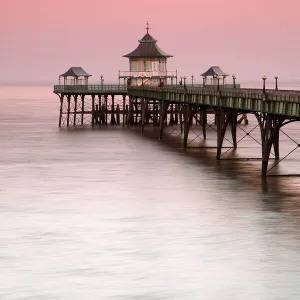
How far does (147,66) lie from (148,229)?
76.2 metres

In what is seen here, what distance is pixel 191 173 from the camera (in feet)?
190

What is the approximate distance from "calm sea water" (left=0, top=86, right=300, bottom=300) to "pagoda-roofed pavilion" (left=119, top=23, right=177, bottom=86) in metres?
45.6

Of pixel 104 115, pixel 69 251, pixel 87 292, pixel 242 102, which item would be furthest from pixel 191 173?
pixel 104 115

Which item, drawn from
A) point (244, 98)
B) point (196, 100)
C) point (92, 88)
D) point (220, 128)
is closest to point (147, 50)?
point (92, 88)

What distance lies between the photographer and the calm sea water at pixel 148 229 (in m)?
31.3

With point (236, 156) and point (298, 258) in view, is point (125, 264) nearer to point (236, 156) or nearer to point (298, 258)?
point (298, 258)

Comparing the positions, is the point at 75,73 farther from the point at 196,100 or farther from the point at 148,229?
the point at 148,229

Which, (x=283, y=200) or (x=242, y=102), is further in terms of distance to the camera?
(x=242, y=102)

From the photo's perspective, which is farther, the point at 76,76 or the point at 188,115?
the point at 76,76

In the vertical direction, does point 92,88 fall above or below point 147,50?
below

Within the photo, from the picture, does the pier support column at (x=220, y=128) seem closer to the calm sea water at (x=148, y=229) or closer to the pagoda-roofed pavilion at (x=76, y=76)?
the calm sea water at (x=148, y=229)

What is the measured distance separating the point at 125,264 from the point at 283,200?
1409cm

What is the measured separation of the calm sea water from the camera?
3131 cm

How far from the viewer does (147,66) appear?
115062mm
